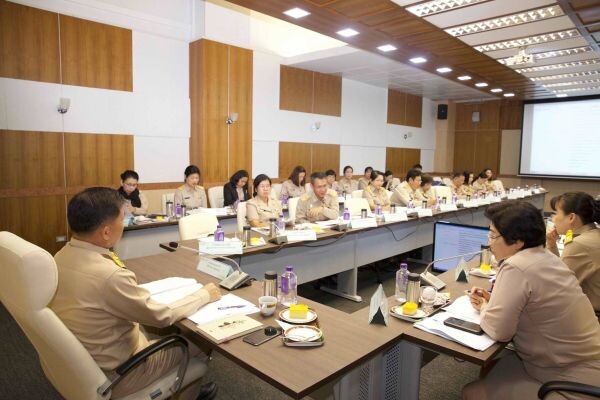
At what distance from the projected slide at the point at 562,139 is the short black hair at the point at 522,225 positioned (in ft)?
35.2

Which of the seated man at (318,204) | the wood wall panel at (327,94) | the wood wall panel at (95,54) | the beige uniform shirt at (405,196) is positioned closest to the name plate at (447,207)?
the beige uniform shirt at (405,196)

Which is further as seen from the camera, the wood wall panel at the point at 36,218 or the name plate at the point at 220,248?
the wood wall panel at the point at 36,218

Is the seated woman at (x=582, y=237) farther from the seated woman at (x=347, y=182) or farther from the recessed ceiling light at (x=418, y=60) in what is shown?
the seated woman at (x=347, y=182)

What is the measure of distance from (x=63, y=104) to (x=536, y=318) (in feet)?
18.7

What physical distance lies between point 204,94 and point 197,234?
3.56 meters

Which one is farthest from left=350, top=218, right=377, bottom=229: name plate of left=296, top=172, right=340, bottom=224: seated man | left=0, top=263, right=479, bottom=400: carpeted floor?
left=0, top=263, right=479, bottom=400: carpeted floor

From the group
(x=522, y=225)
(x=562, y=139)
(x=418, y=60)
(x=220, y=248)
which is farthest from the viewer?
(x=562, y=139)

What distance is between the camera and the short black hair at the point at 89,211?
1596 mm

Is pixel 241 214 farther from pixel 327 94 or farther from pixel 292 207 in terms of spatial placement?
pixel 327 94

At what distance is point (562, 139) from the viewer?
10.5 metres

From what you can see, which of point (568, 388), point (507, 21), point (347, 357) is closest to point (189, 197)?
point (347, 357)

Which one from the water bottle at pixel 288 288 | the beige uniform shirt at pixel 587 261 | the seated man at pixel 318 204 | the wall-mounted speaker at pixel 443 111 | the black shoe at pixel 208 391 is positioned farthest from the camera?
the wall-mounted speaker at pixel 443 111

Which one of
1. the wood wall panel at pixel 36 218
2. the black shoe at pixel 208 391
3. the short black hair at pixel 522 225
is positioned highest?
the short black hair at pixel 522 225

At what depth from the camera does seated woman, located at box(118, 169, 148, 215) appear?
4.95 metres
